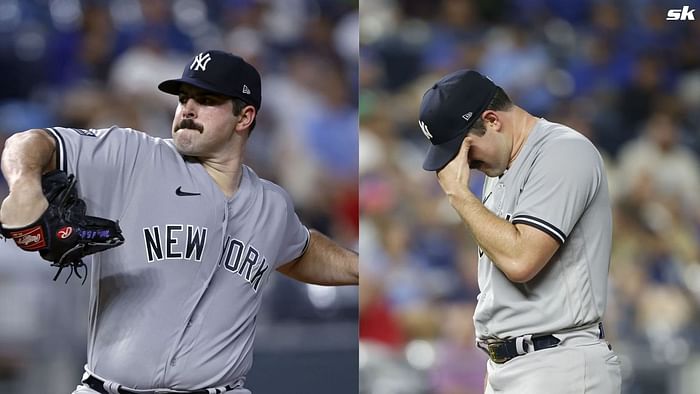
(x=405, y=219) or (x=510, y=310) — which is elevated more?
(x=510, y=310)

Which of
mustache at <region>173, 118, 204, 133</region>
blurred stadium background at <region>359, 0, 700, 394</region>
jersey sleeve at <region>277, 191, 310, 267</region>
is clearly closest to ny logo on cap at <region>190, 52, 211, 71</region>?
mustache at <region>173, 118, 204, 133</region>

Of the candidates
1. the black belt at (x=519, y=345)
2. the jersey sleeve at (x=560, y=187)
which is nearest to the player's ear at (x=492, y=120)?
the jersey sleeve at (x=560, y=187)

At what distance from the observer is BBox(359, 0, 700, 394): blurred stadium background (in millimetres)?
4059

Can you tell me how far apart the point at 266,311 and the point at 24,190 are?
2.26 metres

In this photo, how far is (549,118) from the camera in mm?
4848

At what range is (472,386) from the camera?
3723 mm

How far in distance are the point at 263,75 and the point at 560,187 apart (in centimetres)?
329

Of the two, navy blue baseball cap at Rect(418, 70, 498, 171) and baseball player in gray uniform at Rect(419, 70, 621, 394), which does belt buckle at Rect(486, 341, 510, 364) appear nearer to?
baseball player in gray uniform at Rect(419, 70, 621, 394)

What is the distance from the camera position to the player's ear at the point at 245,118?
209cm

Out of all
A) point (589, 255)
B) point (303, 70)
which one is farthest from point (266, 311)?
point (589, 255)

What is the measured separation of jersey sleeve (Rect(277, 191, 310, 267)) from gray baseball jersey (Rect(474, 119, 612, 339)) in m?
0.51

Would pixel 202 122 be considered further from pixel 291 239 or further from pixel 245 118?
pixel 291 239

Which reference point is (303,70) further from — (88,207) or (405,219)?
(88,207)

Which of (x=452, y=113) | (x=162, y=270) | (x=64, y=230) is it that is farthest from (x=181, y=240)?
(x=452, y=113)
